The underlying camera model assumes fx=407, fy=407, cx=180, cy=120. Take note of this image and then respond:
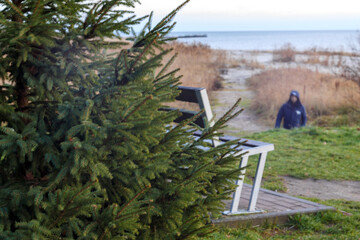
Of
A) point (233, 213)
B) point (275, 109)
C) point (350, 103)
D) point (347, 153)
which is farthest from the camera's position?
point (275, 109)

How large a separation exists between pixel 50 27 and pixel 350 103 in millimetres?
12789

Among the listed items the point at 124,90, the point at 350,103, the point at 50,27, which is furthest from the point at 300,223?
the point at 350,103

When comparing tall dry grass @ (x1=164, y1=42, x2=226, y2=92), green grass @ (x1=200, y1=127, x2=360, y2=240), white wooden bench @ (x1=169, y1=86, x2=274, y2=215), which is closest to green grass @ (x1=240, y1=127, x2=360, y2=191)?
green grass @ (x1=200, y1=127, x2=360, y2=240)

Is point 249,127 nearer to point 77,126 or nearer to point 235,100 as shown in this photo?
point 235,100

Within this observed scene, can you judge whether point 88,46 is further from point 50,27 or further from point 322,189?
point 322,189

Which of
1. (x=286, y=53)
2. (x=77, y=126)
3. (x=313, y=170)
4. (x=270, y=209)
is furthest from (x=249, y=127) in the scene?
(x=286, y=53)

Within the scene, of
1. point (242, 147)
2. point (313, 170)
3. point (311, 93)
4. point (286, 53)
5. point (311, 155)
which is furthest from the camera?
point (286, 53)

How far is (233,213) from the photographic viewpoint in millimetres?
4344

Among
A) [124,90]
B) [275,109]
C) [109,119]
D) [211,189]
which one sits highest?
[124,90]

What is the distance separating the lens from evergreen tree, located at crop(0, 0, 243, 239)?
1.75 m

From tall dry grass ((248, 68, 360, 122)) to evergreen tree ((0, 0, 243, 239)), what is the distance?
1174 cm

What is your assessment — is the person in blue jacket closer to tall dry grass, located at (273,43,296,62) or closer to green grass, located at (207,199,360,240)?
green grass, located at (207,199,360,240)

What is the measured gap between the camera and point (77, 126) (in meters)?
1.73

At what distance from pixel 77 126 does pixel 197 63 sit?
15.2m
